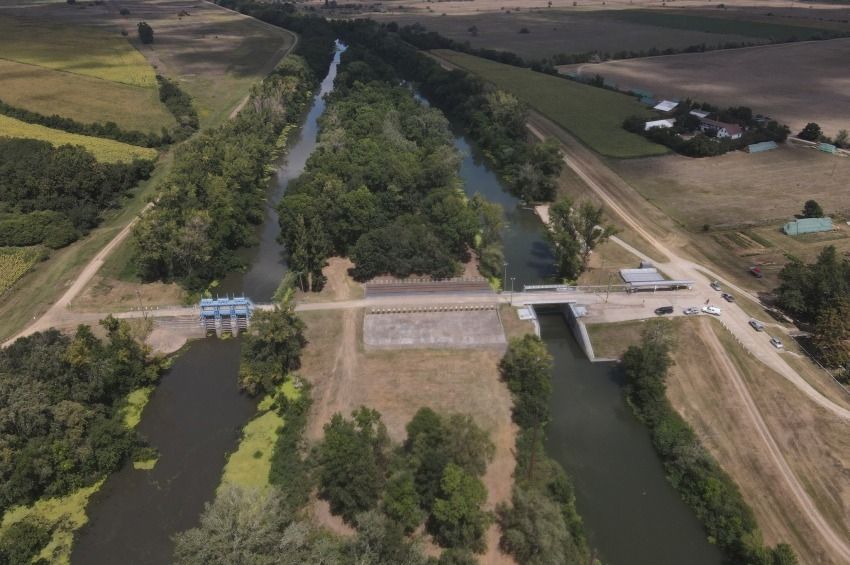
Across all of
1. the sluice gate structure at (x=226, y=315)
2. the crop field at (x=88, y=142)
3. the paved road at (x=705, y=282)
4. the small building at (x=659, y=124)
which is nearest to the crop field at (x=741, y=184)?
the paved road at (x=705, y=282)

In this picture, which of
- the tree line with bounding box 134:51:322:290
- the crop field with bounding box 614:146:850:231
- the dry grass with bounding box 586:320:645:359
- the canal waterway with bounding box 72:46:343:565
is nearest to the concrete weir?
the dry grass with bounding box 586:320:645:359

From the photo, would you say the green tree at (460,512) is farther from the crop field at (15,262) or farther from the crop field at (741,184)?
the crop field at (741,184)

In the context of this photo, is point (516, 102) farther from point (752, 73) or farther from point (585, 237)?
point (752, 73)

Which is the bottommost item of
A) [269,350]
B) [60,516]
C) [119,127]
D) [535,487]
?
[119,127]

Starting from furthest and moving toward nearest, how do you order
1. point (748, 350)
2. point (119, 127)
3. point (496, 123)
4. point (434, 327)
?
point (496, 123) < point (119, 127) < point (434, 327) < point (748, 350)

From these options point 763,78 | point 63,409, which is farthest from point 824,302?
point 763,78

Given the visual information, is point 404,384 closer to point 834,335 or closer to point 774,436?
point 774,436

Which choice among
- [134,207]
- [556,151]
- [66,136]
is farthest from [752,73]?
[66,136]

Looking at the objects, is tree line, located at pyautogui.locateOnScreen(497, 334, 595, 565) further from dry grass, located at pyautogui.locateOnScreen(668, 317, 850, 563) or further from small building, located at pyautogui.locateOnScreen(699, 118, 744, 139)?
small building, located at pyautogui.locateOnScreen(699, 118, 744, 139)
